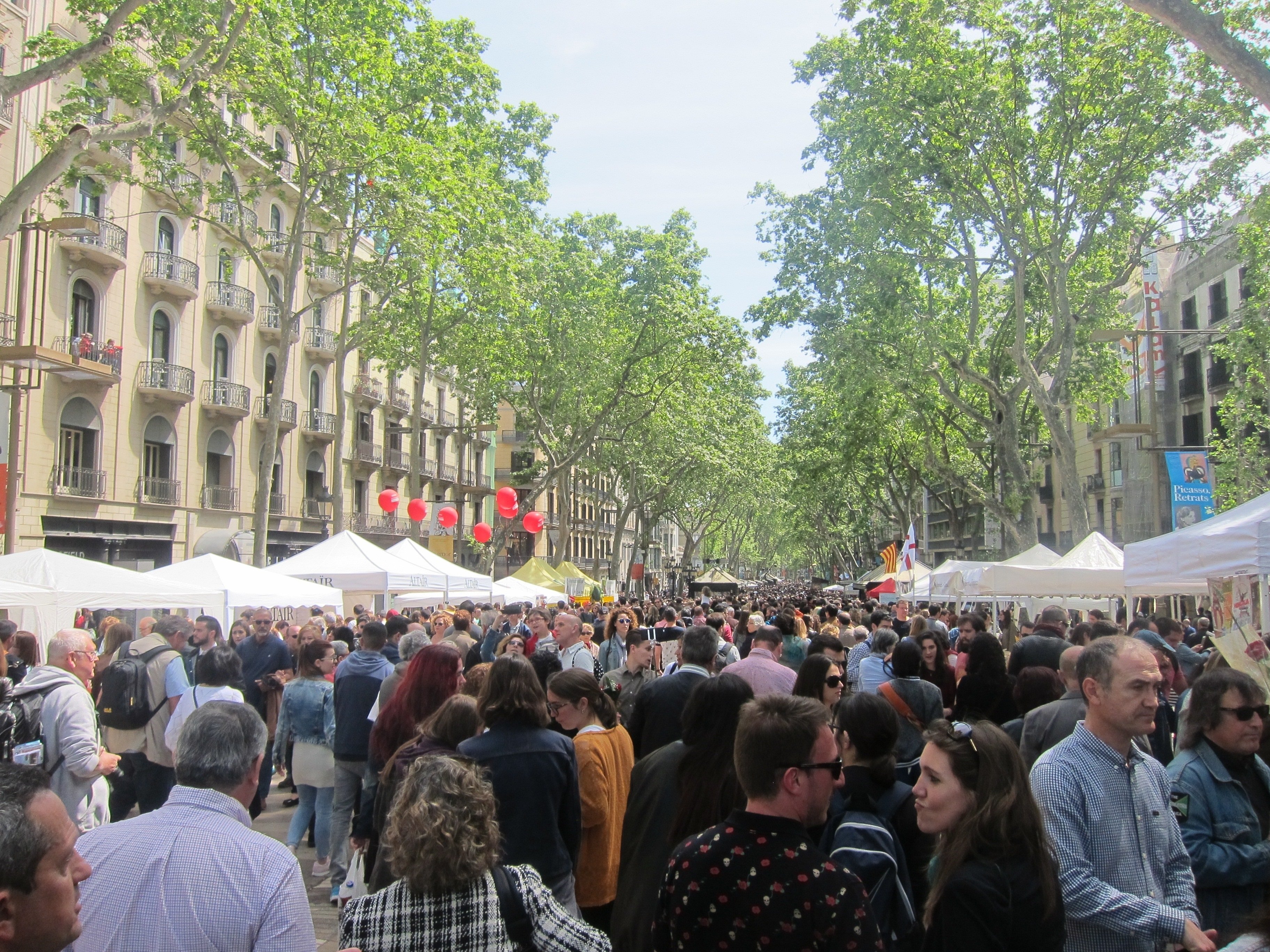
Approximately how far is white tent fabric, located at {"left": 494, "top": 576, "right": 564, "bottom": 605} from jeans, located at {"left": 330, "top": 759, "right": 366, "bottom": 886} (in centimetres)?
1347

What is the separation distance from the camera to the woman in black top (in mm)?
6457

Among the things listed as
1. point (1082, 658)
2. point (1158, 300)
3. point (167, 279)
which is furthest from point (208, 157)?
point (1158, 300)

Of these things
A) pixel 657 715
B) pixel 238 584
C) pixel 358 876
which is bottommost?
pixel 358 876

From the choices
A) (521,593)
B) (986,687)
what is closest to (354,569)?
(521,593)

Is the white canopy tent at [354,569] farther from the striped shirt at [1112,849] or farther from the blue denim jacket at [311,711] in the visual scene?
the striped shirt at [1112,849]

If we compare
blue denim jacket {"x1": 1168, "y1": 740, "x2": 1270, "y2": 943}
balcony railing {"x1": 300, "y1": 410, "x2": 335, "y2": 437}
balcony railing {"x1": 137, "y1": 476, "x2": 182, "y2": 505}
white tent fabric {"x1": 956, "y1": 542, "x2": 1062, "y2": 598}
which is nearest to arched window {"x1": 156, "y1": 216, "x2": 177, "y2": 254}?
balcony railing {"x1": 137, "y1": 476, "x2": 182, "y2": 505}

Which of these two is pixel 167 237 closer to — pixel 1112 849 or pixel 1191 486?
pixel 1191 486

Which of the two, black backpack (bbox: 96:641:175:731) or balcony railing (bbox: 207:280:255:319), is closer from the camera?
black backpack (bbox: 96:641:175:731)

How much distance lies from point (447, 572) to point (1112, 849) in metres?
15.6

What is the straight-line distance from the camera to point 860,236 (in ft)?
67.9

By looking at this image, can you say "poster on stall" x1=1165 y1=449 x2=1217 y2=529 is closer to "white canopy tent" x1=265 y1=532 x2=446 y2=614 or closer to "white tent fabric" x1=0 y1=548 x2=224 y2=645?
"white canopy tent" x1=265 y1=532 x2=446 y2=614

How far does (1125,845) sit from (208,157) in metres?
19.8

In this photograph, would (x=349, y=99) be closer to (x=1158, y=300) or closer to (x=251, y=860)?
(x=251, y=860)

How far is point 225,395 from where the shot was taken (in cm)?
2978
